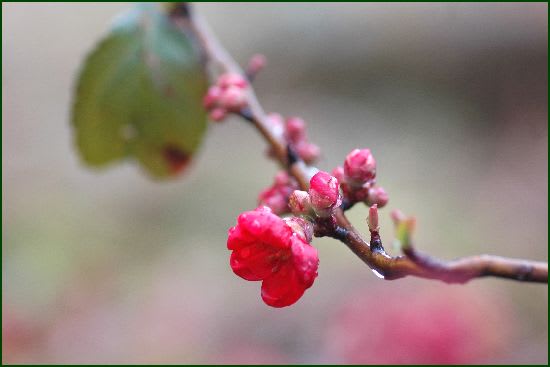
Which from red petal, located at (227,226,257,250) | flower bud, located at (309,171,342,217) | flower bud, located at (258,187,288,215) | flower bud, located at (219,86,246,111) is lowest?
red petal, located at (227,226,257,250)

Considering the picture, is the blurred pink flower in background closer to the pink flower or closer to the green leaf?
the green leaf

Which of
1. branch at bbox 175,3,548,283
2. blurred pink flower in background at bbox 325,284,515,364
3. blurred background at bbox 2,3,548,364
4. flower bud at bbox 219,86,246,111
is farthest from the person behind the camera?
blurred background at bbox 2,3,548,364

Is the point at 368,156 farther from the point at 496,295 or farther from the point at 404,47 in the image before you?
the point at 404,47

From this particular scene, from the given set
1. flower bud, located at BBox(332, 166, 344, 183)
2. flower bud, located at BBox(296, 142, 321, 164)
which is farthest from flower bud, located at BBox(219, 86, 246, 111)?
flower bud, located at BBox(332, 166, 344, 183)

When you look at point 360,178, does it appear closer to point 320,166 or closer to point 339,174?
point 339,174

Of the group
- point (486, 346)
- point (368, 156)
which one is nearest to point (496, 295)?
point (486, 346)

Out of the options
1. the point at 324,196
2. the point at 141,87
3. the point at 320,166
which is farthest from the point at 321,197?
the point at 320,166
